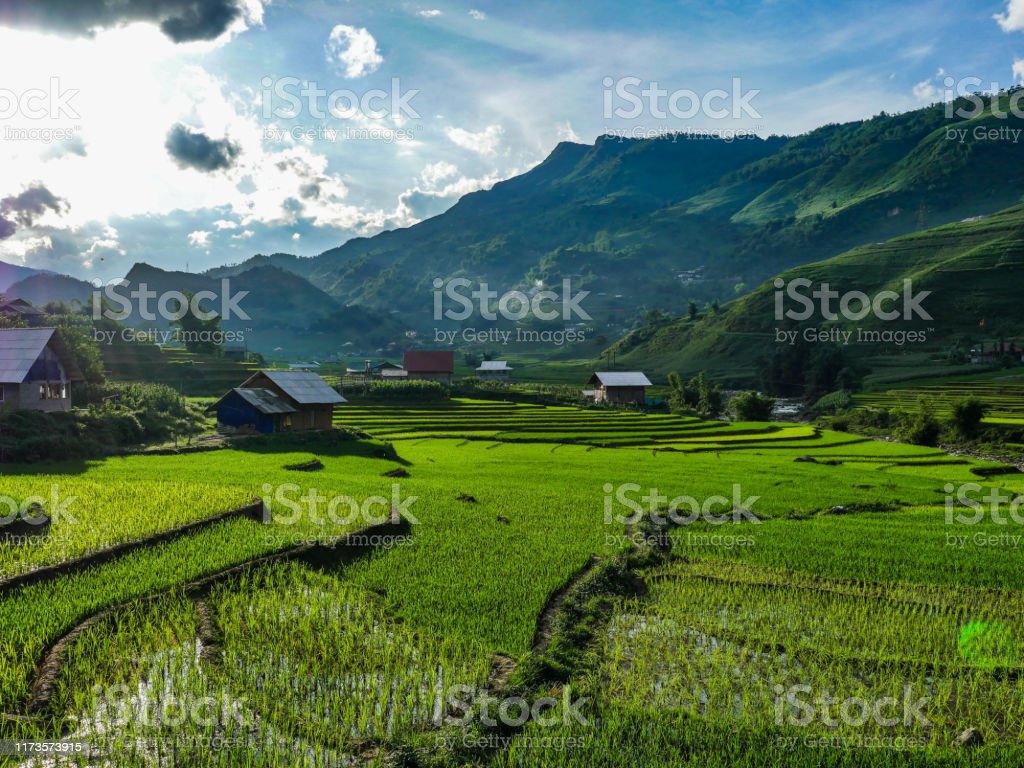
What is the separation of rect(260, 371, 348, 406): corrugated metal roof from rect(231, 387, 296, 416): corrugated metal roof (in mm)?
938

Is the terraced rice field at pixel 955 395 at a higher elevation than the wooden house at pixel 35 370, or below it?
below

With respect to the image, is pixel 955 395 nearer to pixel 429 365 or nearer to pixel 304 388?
pixel 429 365

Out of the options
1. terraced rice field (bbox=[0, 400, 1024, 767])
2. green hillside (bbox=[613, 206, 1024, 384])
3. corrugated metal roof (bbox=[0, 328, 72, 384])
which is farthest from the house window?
green hillside (bbox=[613, 206, 1024, 384])

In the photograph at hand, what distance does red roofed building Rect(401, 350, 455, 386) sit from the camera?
91.1 meters

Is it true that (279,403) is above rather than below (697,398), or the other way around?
above

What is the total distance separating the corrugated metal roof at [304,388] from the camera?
4334 centimetres

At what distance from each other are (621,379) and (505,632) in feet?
236

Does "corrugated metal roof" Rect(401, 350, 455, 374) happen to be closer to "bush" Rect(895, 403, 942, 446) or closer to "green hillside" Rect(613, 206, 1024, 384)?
"green hillside" Rect(613, 206, 1024, 384)

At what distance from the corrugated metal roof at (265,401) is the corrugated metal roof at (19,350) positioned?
1063 centimetres

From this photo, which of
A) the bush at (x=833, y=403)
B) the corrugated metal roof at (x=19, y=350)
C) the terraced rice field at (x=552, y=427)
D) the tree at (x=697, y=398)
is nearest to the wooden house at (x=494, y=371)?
the tree at (x=697, y=398)

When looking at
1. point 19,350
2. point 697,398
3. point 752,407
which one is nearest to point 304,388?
point 19,350

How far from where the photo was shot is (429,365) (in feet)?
300

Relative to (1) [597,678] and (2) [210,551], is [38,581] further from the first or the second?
(1) [597,678]

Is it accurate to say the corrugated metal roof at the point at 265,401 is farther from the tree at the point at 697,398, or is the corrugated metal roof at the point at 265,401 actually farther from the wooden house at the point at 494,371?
the wooden house at the point at 494,371
